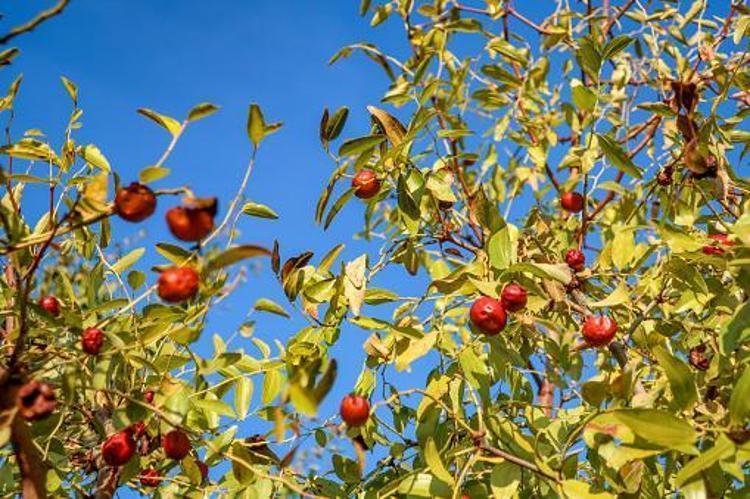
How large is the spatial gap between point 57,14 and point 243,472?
1.16 m

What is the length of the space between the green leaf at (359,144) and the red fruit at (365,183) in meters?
0.21

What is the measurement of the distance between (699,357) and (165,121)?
5.14ft

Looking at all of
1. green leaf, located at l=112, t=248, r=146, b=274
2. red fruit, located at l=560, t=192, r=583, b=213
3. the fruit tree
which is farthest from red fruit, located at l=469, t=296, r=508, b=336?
red fruit, located at l=560, t=192, r=583, b=213

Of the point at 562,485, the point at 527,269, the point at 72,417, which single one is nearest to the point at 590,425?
the point at 562,485

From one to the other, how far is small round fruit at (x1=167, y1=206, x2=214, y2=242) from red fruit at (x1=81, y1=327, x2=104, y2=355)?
48 centimetres

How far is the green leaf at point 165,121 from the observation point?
4.70 feet

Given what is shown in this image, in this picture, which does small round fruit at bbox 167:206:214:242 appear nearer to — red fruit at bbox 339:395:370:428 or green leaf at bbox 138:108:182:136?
green leaf at bbox 138:108:182:136

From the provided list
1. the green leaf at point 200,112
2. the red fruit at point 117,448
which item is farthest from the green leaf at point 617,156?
the red fruit at point 117,448

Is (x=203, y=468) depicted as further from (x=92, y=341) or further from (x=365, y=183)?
(x=365, y=183)

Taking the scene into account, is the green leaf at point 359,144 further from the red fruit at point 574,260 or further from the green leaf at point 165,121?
the red fruit at point 574,260

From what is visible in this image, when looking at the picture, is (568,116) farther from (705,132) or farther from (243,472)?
(243,472)

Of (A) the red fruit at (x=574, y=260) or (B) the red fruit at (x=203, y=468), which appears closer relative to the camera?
(B) the red fruit at (x=203, y=468)

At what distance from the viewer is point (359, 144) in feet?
6.12

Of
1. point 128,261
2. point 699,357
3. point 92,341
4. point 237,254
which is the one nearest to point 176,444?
point 92,341
